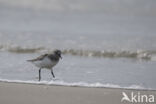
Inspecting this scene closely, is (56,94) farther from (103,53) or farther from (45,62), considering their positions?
(103,53)

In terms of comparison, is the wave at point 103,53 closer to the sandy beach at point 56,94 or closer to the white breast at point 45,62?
the white breast at point 45,62

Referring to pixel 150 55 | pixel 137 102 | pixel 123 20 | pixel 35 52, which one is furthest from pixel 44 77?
pixel 123 20

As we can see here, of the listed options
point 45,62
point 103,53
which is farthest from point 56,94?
point 103,53

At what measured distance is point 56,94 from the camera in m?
4.93

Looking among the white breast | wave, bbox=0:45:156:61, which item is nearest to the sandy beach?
the white breast

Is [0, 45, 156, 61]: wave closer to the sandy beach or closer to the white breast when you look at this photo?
the white breast

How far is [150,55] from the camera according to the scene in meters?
10.1

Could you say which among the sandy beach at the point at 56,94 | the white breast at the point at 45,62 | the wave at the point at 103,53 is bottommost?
the sandy beach at the point at 56,94

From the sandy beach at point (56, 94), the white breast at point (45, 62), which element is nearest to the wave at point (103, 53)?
the white breast at point (45, 62)

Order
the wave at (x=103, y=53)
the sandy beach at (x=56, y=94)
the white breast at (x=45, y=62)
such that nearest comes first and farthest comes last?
the sandy beach at (x=56, y=94), the white breast at (x=45, y=62), the wave at (x=103, y=53)

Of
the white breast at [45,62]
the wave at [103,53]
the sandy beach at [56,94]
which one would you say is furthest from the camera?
the wave at [103,53]

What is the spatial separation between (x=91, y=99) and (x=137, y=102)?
537 mm

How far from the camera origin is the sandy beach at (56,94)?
4.58 metres

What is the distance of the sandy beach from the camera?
4.58m
